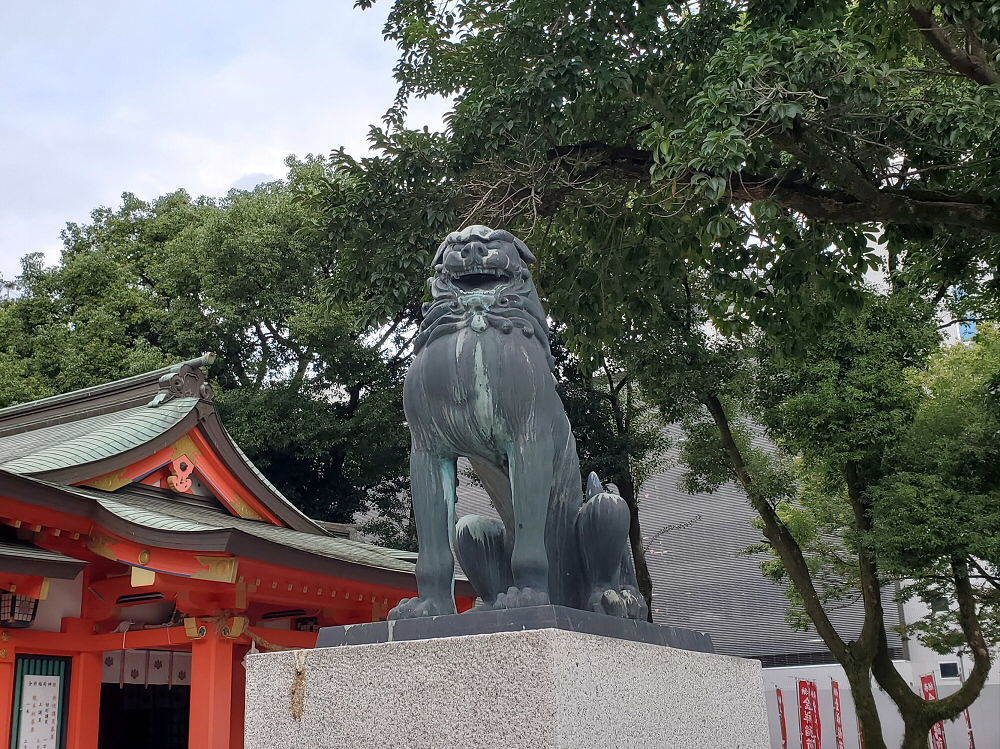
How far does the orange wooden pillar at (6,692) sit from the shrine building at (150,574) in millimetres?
13

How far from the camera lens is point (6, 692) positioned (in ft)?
23.0

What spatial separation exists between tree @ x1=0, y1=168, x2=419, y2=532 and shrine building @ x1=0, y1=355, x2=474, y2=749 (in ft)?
13.3

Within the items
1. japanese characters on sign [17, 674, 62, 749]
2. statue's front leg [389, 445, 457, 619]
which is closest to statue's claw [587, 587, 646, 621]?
statue's front leg [389, 445, 457, 619]

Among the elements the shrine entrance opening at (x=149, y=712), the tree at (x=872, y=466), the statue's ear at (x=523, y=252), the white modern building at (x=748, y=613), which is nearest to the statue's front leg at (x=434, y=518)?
the statue's ear at (x=523, y=252)

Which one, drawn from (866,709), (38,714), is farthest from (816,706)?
(38,714)

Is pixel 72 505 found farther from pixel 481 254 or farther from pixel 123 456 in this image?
pixel 481 254

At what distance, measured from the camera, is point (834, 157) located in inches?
257

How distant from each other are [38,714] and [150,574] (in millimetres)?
1530

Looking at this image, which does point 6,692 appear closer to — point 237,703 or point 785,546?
point 237,703

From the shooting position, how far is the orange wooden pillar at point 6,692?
6863 millimetres

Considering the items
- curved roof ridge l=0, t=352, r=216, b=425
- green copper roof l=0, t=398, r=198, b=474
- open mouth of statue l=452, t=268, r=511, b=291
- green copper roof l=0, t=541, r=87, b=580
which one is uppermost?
curved roof ridge l=0, t=352, r=216, b=425

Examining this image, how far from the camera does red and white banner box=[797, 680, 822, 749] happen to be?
16234 mm

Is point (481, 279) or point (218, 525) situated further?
point (218, 525)

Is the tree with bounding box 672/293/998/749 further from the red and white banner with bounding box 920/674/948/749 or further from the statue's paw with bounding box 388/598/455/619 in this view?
the statue's paw with bounding box 388/598/455/619
